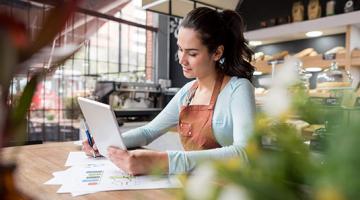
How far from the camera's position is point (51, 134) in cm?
441

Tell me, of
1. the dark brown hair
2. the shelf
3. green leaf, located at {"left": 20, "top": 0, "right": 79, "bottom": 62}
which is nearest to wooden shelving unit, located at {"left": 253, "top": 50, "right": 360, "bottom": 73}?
the shelf

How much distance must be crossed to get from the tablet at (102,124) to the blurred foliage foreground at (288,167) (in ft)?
2.44

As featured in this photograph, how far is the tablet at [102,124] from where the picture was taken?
0.97 m

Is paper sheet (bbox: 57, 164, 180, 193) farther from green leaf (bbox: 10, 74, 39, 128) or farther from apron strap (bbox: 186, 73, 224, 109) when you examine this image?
green leaf (bbox: 10, 74, 39, 128)

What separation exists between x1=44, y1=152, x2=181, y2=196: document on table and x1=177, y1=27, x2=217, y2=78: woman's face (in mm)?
525

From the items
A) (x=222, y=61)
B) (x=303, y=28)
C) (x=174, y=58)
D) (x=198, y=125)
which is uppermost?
(x=303, y=28)

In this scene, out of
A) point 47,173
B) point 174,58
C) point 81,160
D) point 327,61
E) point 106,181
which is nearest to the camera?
point 106,181

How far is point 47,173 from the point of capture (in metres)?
1.03

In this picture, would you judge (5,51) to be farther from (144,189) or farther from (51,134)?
(51,134)

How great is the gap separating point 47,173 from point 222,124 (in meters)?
0.66

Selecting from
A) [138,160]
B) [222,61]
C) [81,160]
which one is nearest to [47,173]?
[81,160]

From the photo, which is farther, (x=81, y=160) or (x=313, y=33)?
(x=313, y=33)

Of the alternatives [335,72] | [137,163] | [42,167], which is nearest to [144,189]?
[137,163]

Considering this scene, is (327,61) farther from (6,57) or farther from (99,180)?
(6,57)
